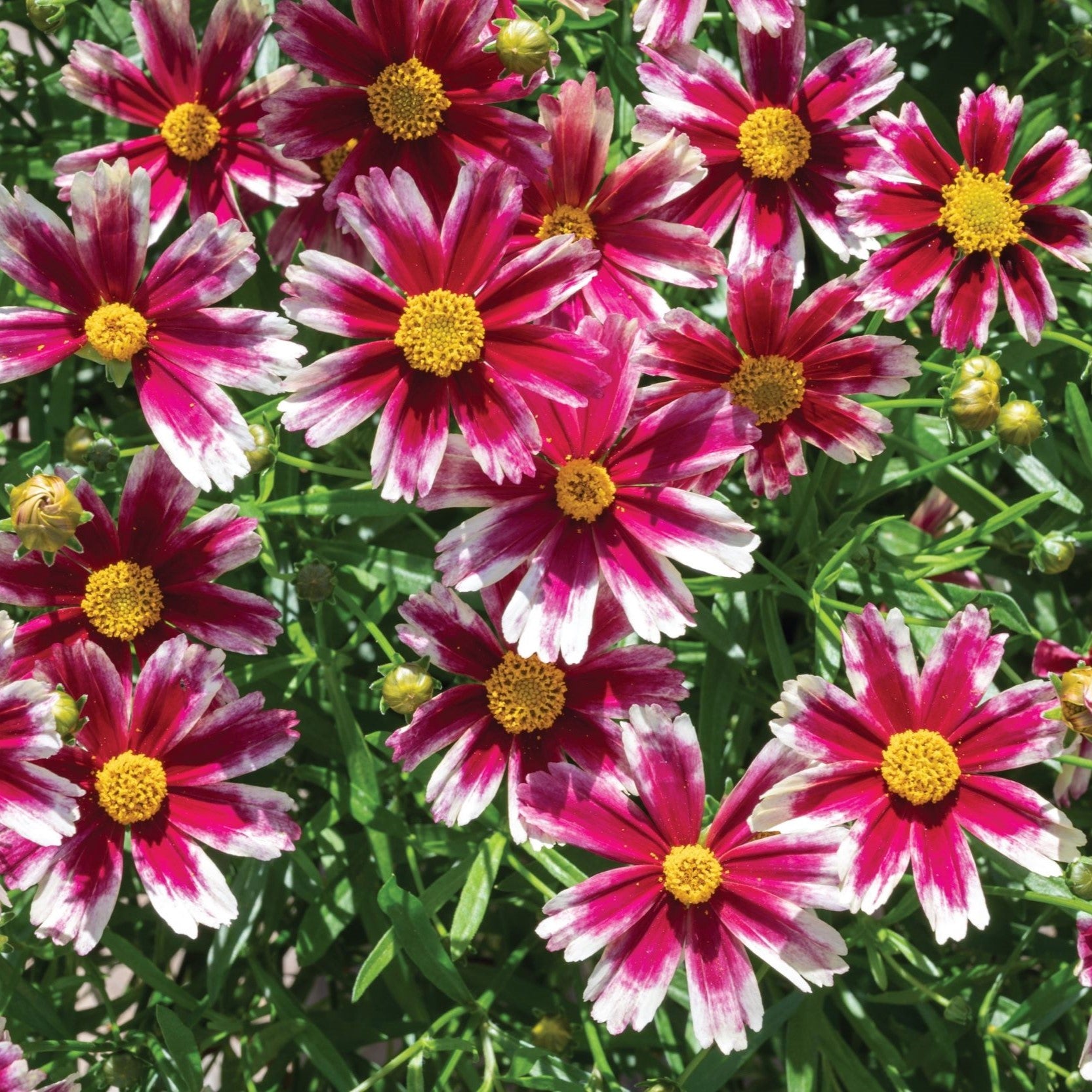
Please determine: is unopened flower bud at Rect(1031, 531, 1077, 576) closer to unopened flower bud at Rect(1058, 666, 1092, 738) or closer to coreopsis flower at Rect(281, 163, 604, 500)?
unopened flower bud at Rect(1058, 666, 1092, 738)

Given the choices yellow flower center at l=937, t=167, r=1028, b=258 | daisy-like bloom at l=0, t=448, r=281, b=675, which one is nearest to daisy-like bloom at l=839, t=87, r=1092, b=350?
yellow flower center at l=937, t=167, r=1028, b=258

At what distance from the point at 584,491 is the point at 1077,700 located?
575mm

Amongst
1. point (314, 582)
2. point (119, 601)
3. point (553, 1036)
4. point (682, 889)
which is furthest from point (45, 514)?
point (553, 1036)

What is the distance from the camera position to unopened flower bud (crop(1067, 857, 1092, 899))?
148cm

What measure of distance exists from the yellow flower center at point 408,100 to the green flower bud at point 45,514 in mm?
560

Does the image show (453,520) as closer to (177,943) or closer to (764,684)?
(764,684)

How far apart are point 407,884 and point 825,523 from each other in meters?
0.84

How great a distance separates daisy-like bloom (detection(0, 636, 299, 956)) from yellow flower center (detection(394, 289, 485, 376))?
0.40m

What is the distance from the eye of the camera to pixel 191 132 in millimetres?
1625

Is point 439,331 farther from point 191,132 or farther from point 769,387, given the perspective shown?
point 191,132

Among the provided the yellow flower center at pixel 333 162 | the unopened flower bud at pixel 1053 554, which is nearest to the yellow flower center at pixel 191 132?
the yellow flower center at pixel 333 162

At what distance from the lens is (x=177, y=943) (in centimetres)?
193

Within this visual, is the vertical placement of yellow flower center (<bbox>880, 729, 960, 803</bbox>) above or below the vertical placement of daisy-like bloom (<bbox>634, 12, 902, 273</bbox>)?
below

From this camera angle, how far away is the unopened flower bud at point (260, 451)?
1478 millimetres
